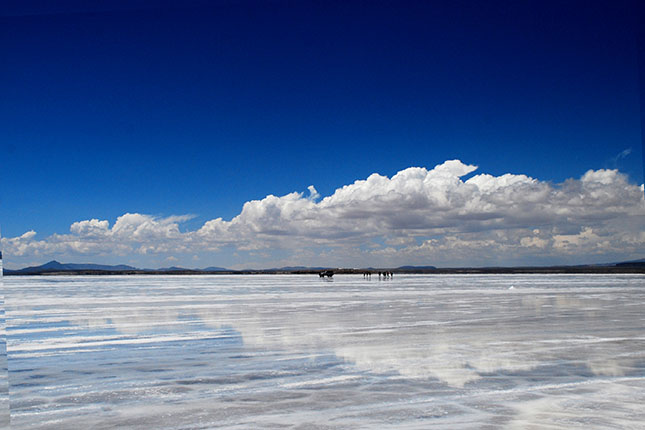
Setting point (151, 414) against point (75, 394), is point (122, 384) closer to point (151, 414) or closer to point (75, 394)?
point (75, 394)

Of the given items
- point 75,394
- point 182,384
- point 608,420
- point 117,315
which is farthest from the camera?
point 117,315

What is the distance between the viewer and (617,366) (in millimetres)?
8914

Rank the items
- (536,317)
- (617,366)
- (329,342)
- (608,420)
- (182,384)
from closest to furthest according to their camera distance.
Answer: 1. (608,420)
2. (182,384)
3. (617,366)
4. (329,342)
5. (536,317)

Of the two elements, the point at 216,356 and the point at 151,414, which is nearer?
the point at 151,414

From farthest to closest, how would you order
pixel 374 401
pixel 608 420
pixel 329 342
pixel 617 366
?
pixel 329 342 < pixel 617 366 < pixel 374 401 < pixel 608 420

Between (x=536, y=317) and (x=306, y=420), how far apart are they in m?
13.2

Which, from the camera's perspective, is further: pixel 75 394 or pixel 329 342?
pixel 329 342

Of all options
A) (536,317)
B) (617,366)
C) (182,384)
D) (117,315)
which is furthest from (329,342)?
(117,315)

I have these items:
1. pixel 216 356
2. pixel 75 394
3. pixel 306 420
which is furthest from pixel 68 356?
pixel 306 420

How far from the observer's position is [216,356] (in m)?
10.1

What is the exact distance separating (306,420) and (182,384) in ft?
8.46

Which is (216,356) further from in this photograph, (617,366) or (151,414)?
(617,366)

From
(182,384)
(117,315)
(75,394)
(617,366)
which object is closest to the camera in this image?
(75,394)

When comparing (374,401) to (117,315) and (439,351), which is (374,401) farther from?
(117,315)
